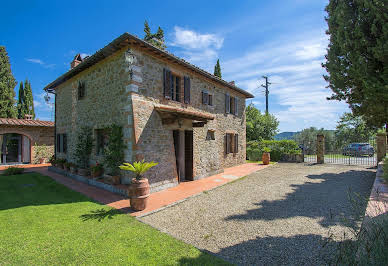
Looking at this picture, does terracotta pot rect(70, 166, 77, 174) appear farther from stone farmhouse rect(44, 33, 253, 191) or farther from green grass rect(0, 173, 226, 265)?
green grass rect(0, 173, 226, 265)

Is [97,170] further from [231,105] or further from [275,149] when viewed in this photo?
[275,149]

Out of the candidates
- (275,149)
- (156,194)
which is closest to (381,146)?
(275,149)

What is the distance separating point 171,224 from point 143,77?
5548 mm

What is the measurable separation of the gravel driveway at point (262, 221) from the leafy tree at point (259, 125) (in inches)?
547

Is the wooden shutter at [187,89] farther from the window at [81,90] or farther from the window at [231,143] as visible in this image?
the window at [81,90]

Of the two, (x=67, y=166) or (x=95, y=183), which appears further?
(x=67, y=166)

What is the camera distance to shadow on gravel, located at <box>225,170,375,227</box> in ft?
17.3

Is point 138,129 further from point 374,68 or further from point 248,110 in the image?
point 248,110

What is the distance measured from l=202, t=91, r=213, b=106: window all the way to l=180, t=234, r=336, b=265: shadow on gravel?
26.7 ft

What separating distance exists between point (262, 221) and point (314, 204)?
2479 millimetres

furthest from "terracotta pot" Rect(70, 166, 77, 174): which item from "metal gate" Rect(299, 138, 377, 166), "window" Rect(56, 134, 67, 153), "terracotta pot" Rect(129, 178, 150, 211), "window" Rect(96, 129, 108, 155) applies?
"metal gate" Rect(299, 138, 377, 166)

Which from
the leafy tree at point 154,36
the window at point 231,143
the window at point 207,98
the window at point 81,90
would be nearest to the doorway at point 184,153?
the window at point 207,98

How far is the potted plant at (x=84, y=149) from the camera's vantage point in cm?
951

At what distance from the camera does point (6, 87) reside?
2056cm
